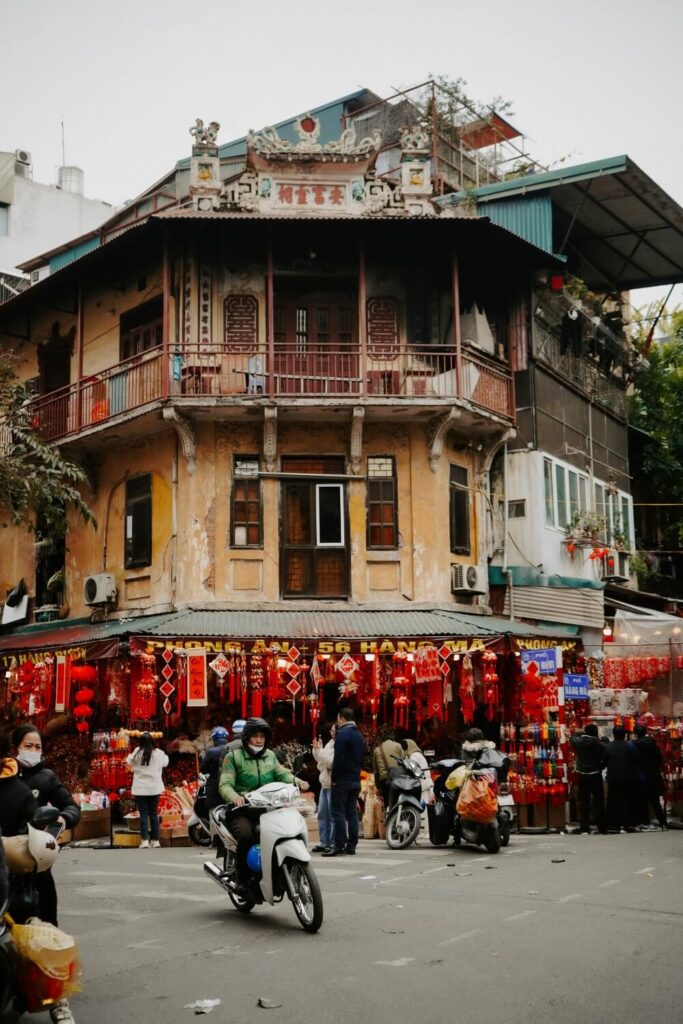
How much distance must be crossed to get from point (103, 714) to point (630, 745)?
9578 millimetres

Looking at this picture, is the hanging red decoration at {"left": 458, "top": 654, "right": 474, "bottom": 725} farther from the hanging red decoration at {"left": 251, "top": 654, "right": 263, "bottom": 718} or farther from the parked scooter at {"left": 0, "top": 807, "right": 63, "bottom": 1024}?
the parked scooter at {"left": 0, "top": 807, "right": 63, "bottom": 1024}

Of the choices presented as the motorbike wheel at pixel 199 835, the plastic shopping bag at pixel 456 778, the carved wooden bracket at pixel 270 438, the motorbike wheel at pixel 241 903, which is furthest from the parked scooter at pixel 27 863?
the carved wooden bracket at pixel 270 438

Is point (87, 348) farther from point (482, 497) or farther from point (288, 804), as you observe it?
point (288, 804)

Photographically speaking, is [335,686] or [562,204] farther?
[562,204]

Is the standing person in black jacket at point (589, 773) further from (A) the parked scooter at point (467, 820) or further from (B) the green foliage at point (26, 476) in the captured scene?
(B) the green foliage at point (26, 476)

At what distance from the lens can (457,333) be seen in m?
20.4

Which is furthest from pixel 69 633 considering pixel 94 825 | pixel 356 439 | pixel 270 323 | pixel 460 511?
pixel 460 511

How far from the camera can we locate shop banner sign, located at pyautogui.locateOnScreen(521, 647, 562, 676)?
1805cm

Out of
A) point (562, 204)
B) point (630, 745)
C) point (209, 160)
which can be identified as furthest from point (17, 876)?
point (562, 204)

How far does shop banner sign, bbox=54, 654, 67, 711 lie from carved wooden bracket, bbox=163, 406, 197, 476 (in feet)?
13.0

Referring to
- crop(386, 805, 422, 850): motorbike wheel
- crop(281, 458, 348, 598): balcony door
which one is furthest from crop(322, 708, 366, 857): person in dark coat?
crop(281, 458, 348, 598): balcony door

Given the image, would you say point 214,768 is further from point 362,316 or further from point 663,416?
point 663,416

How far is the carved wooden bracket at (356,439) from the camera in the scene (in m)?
20.0

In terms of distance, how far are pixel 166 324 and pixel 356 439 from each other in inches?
156
